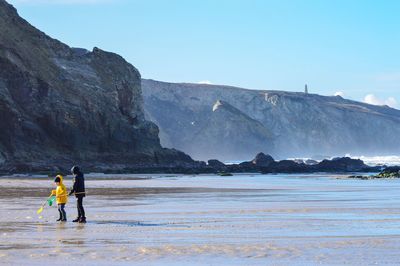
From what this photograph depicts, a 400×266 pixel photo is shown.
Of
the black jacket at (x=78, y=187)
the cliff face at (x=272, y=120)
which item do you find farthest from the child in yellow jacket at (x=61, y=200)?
the cliff face at (x=272, y=120)

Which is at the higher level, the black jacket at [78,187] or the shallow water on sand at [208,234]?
the black jacket at [78,187]

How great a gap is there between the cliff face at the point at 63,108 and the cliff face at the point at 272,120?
259 feet

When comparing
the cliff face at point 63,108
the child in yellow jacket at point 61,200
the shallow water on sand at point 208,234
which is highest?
the cliff face at point 63,108

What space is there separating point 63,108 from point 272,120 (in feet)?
372

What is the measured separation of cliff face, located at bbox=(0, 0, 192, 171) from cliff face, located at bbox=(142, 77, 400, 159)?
78833 mm

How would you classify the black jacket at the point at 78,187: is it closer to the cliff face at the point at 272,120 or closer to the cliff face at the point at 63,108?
the cliff face at the point at 63,108

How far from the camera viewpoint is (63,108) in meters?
73.8

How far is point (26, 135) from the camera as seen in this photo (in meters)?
69.0

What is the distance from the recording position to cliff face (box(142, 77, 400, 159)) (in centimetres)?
17012

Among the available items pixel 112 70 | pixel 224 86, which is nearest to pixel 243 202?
pixel 112 70

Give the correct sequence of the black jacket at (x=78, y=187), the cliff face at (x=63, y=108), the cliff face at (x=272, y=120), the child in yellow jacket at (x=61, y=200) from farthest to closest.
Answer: the cliff face at (x=272, y=120)
the cliff face at (x=63, y=108)
the black jacket at (x=78, y=187)
the child in yellow jacket at (x=61, y=200)

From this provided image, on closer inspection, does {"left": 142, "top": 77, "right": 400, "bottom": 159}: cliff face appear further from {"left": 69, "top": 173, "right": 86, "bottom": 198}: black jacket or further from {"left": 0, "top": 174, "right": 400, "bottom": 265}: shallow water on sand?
{"left": 69, "top": 173, "right": 86, "bottom": 198}: black jacket

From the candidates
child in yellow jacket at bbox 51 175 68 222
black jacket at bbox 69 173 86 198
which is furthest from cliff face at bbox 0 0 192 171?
child in yellow jacket at bbox 51 175 68 222

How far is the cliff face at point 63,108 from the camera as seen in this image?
6900 centimetres
